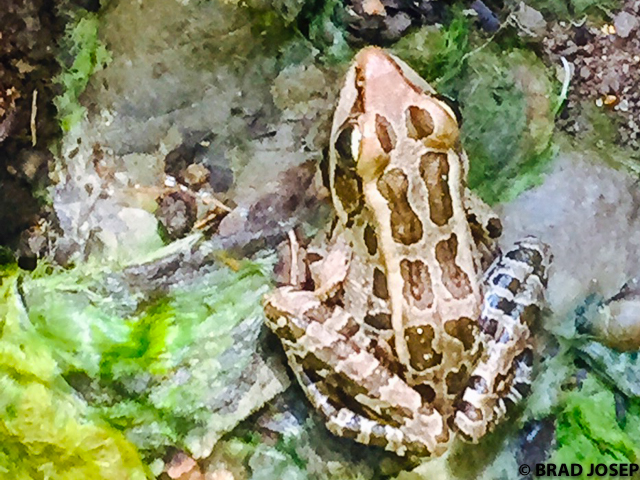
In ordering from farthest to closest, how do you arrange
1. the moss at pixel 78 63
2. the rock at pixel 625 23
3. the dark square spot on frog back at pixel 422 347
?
the rock at pixel 625 23
the moss at pixel 78 63
the dark square spot on frog back at pixel 422 347

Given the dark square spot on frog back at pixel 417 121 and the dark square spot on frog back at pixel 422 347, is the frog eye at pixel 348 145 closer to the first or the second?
the dark square spot on frog back at pixel 417 121

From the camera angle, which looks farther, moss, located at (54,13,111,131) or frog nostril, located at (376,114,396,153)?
moss, located at (54,13,111,131)

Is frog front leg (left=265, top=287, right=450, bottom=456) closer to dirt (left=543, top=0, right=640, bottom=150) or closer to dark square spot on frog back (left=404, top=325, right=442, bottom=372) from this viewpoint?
dark square spot on frog back (left=404, top=325, right=442, bottom=372)

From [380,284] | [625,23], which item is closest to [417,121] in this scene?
[380,284]

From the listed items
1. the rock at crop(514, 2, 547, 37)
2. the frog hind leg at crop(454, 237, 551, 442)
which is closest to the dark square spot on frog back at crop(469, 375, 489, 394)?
the frog hind leg at crop(454, 237, 551, 442)

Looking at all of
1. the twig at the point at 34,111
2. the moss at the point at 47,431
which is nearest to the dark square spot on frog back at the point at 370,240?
the moss at the point at 47,431

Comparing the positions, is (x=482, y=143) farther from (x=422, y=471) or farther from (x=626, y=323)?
(x=422, y=471)

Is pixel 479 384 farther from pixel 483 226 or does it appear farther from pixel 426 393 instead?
pixel 483 226
